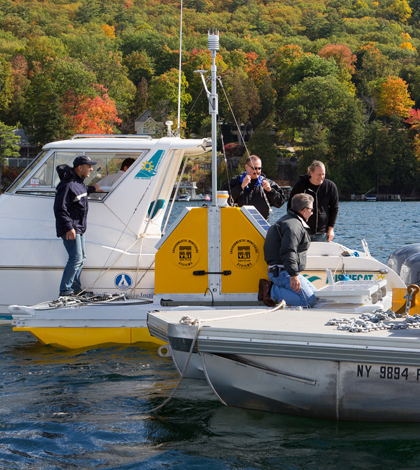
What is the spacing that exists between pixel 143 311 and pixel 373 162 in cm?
8282

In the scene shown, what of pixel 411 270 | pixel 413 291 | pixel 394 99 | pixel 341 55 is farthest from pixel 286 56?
pixel 413 291

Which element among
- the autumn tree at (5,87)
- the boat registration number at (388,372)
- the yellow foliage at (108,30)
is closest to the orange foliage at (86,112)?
the autumn tree at (5,87)

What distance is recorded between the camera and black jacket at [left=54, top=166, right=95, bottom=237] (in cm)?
725

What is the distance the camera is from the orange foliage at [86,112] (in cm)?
6806

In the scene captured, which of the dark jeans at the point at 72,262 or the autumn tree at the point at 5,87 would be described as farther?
the autumn tree at the point at 5,87

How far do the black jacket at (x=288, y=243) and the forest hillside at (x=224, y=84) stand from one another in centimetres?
5495

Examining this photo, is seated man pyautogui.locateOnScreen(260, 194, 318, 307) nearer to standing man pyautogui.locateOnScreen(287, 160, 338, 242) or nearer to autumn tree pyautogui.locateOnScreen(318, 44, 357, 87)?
standing man pyautogui.locateOnScreen(287, 160, 338, 242)

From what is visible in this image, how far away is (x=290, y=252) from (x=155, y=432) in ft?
7.00

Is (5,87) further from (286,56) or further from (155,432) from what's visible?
(155,432)

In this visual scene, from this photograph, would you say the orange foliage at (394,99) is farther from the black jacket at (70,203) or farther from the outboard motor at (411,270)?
the black jacket at (70,203)

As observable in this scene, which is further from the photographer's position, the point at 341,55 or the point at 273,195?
the point at 341,55

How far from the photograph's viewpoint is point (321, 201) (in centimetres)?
777

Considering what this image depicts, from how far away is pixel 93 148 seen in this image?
8039 millimetres

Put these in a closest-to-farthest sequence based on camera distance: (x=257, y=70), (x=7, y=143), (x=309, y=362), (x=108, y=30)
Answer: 1. (x=309, y=362)
2. (x=7, y=143)
3. (x=257, y=70)
4. (x=108, y=30)
